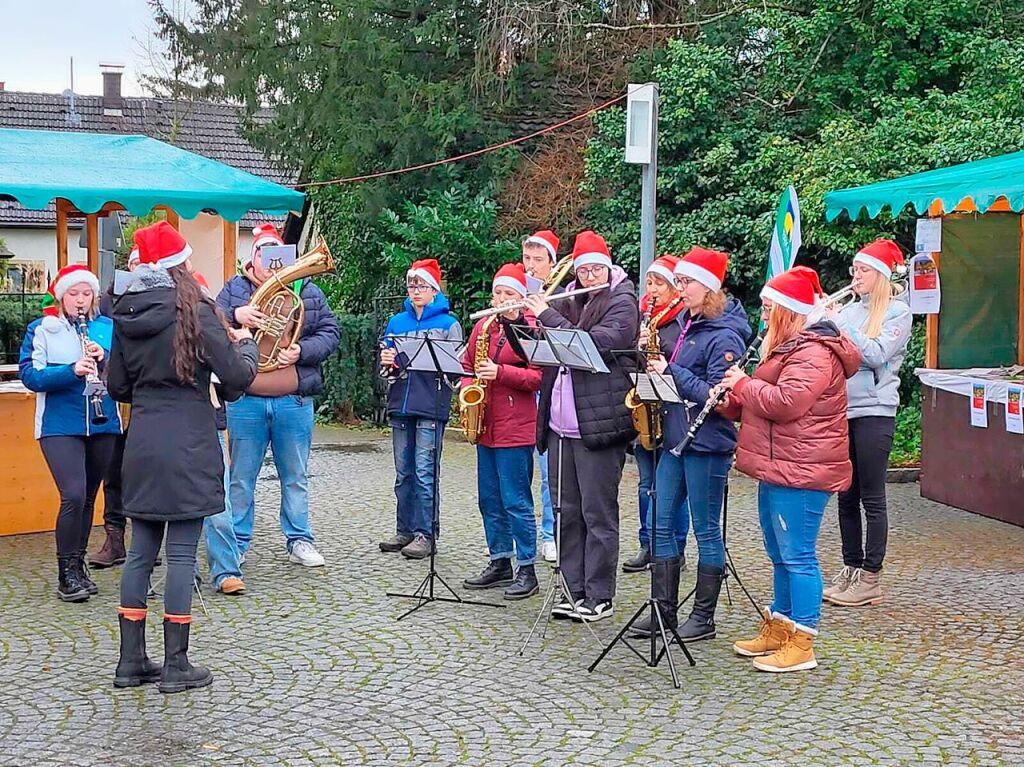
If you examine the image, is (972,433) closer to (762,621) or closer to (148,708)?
(762,621)

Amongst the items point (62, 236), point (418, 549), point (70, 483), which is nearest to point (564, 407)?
point (418, 549)

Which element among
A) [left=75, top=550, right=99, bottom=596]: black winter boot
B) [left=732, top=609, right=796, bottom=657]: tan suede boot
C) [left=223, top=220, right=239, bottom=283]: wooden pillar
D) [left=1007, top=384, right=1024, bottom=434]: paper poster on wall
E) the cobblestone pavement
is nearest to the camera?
the cobblestone pavement

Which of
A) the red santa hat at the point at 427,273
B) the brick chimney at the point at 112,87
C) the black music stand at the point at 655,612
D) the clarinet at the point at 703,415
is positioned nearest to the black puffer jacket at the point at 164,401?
the black music stand at the point at 655,612

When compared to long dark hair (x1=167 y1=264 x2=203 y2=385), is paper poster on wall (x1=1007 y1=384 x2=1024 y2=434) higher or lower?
lower

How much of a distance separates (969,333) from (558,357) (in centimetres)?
565

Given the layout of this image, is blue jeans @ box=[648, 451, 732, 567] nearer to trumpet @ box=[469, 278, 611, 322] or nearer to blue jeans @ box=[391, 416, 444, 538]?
trumpet @ box=[469, 278, 611, 322]

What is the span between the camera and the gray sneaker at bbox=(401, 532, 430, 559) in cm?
819

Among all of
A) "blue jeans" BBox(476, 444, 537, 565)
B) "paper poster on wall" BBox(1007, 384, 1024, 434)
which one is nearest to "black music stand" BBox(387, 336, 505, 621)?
"blue jeans" BBox(476, 444, 537, 565)

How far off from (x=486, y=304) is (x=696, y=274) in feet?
33.9

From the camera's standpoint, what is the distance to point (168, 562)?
5551 millimetres

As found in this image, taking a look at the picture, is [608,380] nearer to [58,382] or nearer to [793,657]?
[793,657]

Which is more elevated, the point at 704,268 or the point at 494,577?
the point at 704,268

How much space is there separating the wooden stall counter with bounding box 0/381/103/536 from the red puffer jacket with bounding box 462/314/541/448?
3295 millimetres

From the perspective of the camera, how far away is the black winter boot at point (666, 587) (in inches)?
241
